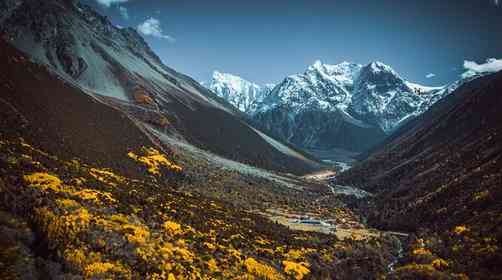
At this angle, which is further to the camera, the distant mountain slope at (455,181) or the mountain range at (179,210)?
the distant mountain slope at (455,181)

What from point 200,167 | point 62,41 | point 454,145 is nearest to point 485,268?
point 200,167

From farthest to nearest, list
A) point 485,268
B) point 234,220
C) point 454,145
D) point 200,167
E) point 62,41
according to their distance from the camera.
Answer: point 62,41 < point 454,145 < point 200,167 < point 234,220 < point 485,268

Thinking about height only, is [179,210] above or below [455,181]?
below

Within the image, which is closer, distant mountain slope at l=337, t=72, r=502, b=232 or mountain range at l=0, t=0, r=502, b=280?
mountain range at l=0, t=0, r=502, b=280

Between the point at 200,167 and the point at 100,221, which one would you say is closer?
the point at 100,221

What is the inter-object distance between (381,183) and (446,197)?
319 feet

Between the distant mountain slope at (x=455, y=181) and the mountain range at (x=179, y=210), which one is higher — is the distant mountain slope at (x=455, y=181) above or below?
above

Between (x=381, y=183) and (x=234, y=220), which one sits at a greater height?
(x=381, y=183)

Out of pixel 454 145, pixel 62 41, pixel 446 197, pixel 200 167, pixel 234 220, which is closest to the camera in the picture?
pixel 234 220

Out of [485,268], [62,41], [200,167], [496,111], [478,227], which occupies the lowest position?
[200,167]

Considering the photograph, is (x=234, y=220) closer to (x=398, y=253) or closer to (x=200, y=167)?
(x=398, y=253)

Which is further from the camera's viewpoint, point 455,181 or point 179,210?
point 455,181

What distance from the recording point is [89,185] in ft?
167

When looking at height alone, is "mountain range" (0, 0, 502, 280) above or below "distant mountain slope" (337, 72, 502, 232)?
below
